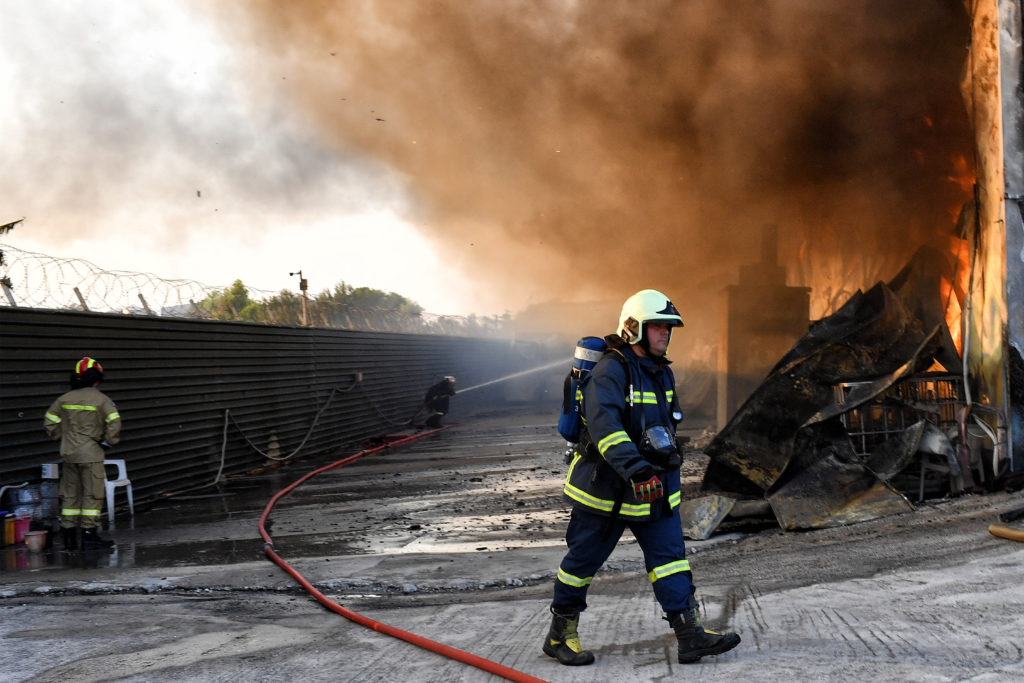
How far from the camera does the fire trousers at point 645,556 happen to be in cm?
367

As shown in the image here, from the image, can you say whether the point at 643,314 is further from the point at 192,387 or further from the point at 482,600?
the point at 192,387

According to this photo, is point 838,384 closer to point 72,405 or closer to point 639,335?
point 639,335

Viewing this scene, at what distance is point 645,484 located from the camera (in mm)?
3516

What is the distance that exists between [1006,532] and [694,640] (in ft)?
9.18

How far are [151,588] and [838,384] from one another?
5.83 meters

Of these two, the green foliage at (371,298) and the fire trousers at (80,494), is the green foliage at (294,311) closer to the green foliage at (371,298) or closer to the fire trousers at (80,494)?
the fire trousers at (80,494)

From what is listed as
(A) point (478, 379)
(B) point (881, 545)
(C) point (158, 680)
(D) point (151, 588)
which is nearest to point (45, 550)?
(D) point (151, 588)

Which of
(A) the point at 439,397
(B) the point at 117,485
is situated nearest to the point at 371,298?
(A) the point at 439,397

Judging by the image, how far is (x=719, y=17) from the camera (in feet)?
49.1

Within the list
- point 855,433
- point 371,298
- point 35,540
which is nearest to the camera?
point 35,540

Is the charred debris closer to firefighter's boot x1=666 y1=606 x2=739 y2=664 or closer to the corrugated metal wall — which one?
firefighter's boot x1=666 y1=606 x2=739 y2=664

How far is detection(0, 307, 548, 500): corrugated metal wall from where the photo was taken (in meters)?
7.97

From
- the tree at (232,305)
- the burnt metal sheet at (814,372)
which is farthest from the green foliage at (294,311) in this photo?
the burnt metal sheet at (814,372)

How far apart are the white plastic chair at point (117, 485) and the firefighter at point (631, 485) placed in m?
6.28
